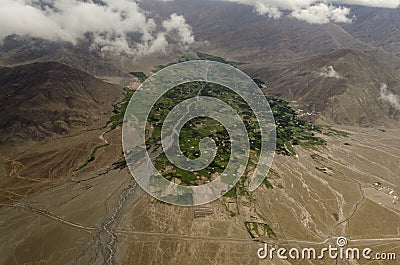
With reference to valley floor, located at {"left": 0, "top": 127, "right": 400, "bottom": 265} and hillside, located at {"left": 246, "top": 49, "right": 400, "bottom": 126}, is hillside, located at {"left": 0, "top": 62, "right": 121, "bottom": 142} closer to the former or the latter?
valley floor, located at {"left": 0, "top": 127, "right": 400, "bottom": 265}

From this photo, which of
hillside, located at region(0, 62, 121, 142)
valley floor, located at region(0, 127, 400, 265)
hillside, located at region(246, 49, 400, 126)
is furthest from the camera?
hillside, located at region(246, 49, 400, 126)

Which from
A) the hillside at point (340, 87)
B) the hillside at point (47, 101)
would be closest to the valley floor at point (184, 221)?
the hillside at point (47, 101)

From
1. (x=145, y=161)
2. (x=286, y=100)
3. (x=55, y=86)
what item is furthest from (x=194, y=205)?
(x=286, y=100)

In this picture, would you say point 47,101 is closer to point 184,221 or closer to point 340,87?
point 184,221

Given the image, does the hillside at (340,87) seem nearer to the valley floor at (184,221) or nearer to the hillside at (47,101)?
the valley floor at (184,221)

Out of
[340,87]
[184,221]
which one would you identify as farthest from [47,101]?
[340,87]

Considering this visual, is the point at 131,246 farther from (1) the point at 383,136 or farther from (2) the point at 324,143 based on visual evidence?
(1) the point at 383,136

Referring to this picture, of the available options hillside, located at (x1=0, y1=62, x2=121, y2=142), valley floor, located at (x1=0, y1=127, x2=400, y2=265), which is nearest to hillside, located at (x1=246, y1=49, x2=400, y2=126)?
valley floor, located at (x1=0, y1=127, x2=400, y2=265)

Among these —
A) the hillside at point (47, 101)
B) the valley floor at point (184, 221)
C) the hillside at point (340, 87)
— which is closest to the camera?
the valley floor at point (184, 221)

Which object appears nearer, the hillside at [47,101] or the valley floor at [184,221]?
the valley floor at [184,221]
